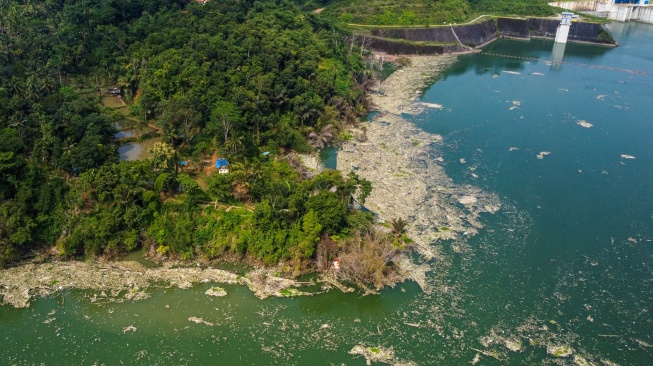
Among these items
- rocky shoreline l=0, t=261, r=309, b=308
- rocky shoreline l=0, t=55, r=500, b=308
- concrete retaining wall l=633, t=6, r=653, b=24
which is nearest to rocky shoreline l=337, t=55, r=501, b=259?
rocky shoreline l=0, t=55, r=500, b=308

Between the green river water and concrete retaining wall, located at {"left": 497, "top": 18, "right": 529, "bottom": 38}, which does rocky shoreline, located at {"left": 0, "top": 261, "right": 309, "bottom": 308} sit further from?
concrete retaining wall, located at {"left": 497, "top": 18, "right": 529, "bottom": 38}

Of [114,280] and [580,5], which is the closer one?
[114,280]

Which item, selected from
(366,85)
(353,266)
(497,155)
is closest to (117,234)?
(353,266)

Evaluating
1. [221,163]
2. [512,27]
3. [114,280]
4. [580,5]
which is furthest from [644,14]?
[114,280]

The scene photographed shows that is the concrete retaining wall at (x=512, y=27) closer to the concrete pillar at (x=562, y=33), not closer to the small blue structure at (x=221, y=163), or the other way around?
the concrete pillar at (x=562, y=33)

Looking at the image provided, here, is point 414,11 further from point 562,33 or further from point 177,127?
point 177,127

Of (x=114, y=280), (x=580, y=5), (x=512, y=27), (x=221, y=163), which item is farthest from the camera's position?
(x=580, y=5)

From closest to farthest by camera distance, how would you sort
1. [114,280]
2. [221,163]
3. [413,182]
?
[114,280] → [221,163] → [413,182]

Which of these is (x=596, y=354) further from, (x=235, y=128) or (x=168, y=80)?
(x=168, y=80)
